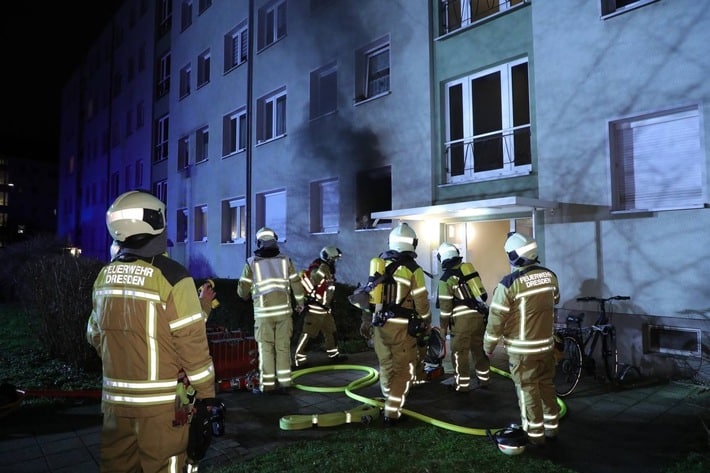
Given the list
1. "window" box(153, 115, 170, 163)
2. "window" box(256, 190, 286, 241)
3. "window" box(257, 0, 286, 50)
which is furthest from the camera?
"window" box(153, 115, 170, 163)

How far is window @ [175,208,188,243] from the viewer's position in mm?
19844

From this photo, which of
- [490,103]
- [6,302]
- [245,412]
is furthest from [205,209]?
[245,412]

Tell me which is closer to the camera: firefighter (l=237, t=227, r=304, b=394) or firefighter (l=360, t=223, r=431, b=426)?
firefighter (l=360, t=223, r=431, b=426)

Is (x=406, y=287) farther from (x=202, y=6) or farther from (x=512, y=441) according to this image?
(x=202, y=6)

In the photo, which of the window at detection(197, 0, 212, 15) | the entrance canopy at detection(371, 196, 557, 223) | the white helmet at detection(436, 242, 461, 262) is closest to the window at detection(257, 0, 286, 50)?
the window at detection(197, 0, 212, 15)

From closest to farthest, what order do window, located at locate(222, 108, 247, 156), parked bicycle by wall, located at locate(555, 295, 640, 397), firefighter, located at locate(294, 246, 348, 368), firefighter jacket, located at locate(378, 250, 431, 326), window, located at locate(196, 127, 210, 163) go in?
firefighter jacket, located at locate(378, 250, 431, 326)
parked bicycle by wall, located at locate(555, 295, 640, 397)
firefighter, located at locate(294, 246, 348, 368)
window, located at locate(222, 108, 247, 156)
window, located at locate(196, 127, 210, 163)

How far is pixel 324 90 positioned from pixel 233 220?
A: 6052mm

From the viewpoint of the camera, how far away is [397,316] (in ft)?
16.6

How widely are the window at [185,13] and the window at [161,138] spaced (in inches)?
165

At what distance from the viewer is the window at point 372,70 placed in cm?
1161

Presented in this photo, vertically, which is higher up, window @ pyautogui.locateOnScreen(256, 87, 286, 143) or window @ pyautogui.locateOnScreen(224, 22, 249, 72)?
window @ pyautogui.locateOnScreen(224, 22, 249, 72)

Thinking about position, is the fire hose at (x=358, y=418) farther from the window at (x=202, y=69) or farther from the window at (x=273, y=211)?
the window at (x=202, y=69)

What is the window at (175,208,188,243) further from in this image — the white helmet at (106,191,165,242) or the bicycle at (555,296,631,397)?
the white helmet at (106,191,165,242)

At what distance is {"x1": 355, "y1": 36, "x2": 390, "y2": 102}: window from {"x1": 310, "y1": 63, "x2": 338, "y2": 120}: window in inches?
41.4
